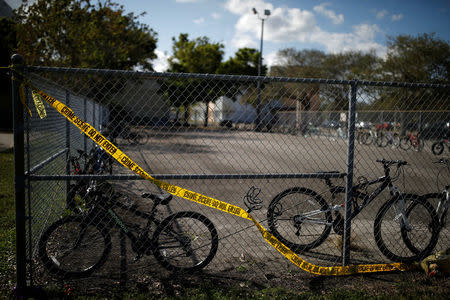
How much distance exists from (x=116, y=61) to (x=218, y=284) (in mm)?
20543

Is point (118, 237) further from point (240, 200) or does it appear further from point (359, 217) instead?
point (359, 217)

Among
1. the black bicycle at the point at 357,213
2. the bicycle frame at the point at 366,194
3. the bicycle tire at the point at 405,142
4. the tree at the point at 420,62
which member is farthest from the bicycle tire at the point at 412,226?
the tree at the point at 420,62

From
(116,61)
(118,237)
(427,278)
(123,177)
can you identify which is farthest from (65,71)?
(116,61)

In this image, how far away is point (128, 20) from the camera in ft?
70.2

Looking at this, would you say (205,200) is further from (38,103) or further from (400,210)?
(400,210)

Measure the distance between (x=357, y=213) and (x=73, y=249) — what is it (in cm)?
315

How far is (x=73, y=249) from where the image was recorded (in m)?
3.41

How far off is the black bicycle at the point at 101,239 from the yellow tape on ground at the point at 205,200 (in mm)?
475

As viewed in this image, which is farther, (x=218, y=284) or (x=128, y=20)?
(x=128, y=20)

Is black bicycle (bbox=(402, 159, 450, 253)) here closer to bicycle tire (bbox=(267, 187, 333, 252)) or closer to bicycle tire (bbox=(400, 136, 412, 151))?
bicycle tire (bbox=(267, 187, 333, 252))

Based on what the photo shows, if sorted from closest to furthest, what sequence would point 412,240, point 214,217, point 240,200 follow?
point 412,240 → point 214,217 → point 240,200

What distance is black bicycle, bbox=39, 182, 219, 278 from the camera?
3256mm

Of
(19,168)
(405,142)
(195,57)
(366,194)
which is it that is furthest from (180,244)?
(195,57)

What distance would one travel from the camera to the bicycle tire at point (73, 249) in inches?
127
